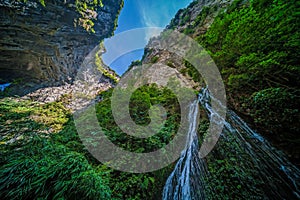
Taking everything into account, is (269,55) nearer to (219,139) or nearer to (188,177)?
(219,139)

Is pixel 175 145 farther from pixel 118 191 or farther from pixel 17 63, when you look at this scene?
pixel 17 63

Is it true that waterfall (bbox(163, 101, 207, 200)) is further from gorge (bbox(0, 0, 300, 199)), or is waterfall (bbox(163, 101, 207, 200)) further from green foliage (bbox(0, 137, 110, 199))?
green foliage (bbox(0, 137, 110, 199))

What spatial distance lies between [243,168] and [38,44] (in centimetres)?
1568

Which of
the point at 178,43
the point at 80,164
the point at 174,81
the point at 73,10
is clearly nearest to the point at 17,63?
the point at 73,10

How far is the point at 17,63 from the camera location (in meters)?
11.6

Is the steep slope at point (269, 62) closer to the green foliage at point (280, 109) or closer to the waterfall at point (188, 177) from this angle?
the green foliage at point (280, 109)

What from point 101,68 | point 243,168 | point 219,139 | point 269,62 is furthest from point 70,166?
point 101,68

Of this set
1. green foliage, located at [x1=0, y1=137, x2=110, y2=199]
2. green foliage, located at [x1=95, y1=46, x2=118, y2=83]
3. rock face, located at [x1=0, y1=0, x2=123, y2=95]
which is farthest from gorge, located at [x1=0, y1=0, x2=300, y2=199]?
green foliage, located at [x1=95, y1=46, x2=118, y2=83]

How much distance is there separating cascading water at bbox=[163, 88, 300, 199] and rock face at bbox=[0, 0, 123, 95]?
13.3 meters

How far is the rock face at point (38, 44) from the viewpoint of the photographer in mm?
9719

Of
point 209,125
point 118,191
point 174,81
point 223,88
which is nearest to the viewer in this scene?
point 118,191

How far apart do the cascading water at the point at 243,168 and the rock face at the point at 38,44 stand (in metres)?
13.3

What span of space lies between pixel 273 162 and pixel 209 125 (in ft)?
6.74

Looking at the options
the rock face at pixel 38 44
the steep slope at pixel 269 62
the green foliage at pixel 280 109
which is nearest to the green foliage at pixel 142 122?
the steep slope at pixel 269 62
